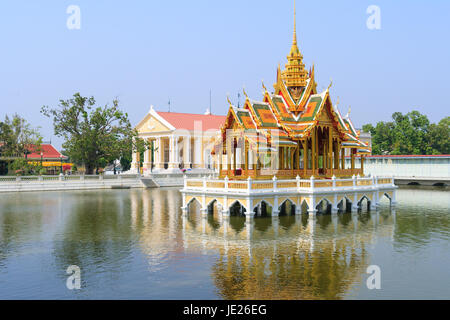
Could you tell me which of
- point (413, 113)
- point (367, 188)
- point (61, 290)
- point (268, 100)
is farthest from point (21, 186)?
point (413, 113)

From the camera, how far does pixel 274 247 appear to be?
62.3 ft

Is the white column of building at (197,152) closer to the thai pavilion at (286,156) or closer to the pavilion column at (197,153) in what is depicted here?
the pavilion column at (197,153)

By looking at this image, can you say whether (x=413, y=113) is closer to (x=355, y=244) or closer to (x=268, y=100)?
(x=268, y=100)

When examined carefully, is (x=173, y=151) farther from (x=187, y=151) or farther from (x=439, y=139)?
(x=439, y=139)

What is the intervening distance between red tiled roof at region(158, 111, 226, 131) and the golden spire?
4989 cm

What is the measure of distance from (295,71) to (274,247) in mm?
16236

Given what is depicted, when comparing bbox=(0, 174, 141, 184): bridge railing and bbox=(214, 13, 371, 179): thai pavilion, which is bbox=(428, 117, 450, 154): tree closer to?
bbox=(0, 174, 141, 184): bridge railing

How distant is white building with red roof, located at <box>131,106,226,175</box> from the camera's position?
80.6m

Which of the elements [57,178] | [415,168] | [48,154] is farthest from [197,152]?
[415,168]

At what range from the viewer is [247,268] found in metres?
15.6

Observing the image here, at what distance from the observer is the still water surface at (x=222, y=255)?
13406mm

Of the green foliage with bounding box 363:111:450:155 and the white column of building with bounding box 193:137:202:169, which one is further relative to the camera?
the green foliage with bounding box 363:111:450:155


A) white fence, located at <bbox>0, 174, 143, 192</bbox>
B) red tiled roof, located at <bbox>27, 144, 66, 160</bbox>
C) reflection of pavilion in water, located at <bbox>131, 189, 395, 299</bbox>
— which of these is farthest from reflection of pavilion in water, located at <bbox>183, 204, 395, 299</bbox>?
red tiled roof, located at <bbox>27, 144, 66, 160</bbox>
